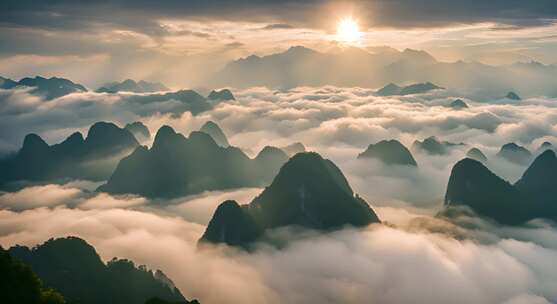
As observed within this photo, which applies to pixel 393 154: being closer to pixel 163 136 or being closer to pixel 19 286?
pixel 163 136

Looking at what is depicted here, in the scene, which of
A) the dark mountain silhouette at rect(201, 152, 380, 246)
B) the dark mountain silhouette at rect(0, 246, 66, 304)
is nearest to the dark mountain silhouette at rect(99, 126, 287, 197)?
the dark mountain silhouette at rect(201, 152, 380, 246)

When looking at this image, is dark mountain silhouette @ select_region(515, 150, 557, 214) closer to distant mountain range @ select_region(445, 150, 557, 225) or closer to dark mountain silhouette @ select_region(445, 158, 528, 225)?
distant mountain range @ select_region(445, 150, 557, 225)

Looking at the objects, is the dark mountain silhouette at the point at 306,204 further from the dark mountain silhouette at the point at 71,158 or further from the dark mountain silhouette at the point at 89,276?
the dark mountain silhouette at the point at 71,158

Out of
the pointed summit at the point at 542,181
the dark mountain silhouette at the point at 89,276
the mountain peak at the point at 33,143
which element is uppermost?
the mountain peak at the point at 33,143

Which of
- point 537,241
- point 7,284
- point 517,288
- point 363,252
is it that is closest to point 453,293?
point 517,288

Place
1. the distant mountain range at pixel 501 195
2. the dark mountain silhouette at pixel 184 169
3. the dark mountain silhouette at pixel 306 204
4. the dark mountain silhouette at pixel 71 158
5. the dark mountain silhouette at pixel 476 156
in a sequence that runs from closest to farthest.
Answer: the dark mountain silhouette at pixel 306 204
the distant mountain range at pixel 501 195
the dark mountain silhouette at pixel 184 169
the dark mountain silhouette at pixel 71 158
the dark mountain silhouette at pixel 476 156

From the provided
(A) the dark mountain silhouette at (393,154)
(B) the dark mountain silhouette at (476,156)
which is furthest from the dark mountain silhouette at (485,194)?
(B) the dark mountain silhouette at (476,156)
